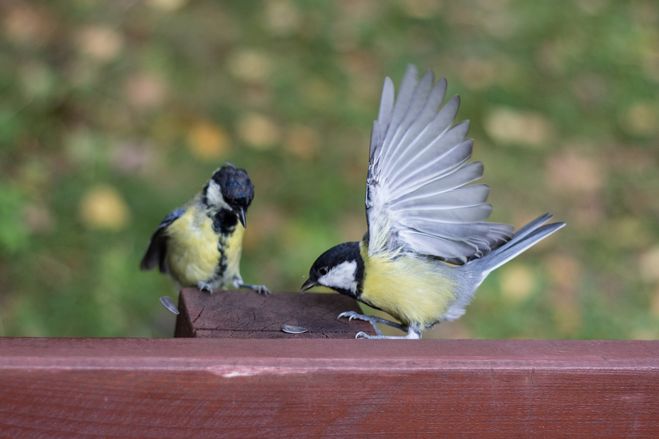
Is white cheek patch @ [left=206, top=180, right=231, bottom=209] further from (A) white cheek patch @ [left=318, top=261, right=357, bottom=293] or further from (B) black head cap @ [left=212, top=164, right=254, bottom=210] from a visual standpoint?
(A) white cheek patch @ [left=318, top=261, right=357, bottom=293]

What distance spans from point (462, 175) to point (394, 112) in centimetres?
18

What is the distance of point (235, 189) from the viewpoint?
7.28 feet

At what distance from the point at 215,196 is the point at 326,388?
1319 mm

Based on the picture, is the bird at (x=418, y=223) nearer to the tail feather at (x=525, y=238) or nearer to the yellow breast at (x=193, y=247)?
the tail feather at (x=525, y=238)

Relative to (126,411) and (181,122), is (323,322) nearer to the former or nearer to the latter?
(126,411)

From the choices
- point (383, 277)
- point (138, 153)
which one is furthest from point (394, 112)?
point (138, 153)

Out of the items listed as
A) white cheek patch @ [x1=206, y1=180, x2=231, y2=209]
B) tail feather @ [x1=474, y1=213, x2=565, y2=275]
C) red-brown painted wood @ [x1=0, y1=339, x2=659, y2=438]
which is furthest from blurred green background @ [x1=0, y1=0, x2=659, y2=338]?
red-brown painted wood @ [x1=0, y1=339, x2=659, y2=438]

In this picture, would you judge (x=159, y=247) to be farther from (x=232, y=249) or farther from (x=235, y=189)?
(x=235, y=189)

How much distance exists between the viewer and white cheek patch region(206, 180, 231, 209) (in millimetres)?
2320

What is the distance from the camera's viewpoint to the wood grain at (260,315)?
1.48 metres

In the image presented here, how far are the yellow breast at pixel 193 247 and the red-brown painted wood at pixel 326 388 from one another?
1238 mm

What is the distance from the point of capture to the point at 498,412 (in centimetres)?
118

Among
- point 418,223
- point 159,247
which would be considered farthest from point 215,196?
point 418,223

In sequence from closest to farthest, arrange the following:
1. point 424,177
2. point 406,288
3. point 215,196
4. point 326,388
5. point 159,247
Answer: point 326,388 → point 424,177 → point 406,288 → point 215,196 → point 159,247
